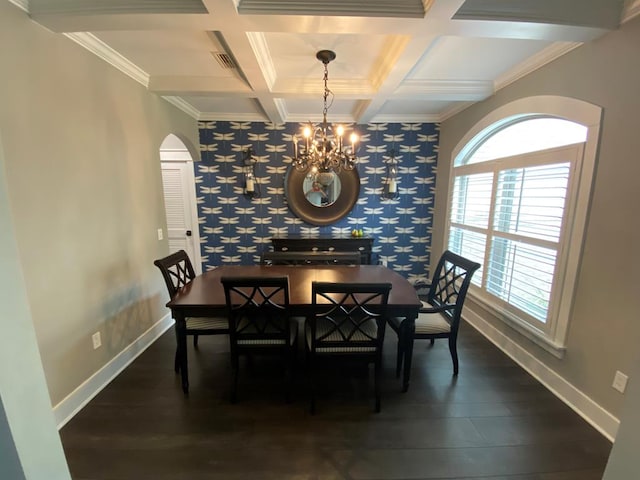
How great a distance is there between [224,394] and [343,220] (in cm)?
277

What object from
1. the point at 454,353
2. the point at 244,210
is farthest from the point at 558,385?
the point at 244,210

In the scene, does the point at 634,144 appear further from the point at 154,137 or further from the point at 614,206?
the point at 154,137

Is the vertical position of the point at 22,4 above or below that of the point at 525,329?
above

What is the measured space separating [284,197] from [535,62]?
3064 mm

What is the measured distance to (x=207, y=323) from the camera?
2148 mm

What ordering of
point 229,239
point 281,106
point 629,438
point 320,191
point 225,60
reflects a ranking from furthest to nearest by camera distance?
point 229,239 → point 320,191 → point 281,106 → point 225,60 → point 629,438

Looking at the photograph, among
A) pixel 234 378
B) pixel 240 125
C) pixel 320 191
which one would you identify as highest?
pixel 240 125

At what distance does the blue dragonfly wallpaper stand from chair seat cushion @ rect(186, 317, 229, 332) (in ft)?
6.72

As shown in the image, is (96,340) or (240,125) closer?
(96,340)

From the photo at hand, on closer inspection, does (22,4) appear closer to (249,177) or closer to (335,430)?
(249,177)

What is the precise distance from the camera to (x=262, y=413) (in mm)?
1861

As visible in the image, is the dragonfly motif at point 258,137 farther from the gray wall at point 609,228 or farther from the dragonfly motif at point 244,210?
the gray wall at point 609,228

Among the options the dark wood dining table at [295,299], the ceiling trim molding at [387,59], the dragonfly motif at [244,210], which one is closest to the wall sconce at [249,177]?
the dragonfly motif at [244,210]

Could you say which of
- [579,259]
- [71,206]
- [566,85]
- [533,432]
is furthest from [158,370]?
[566,85]
